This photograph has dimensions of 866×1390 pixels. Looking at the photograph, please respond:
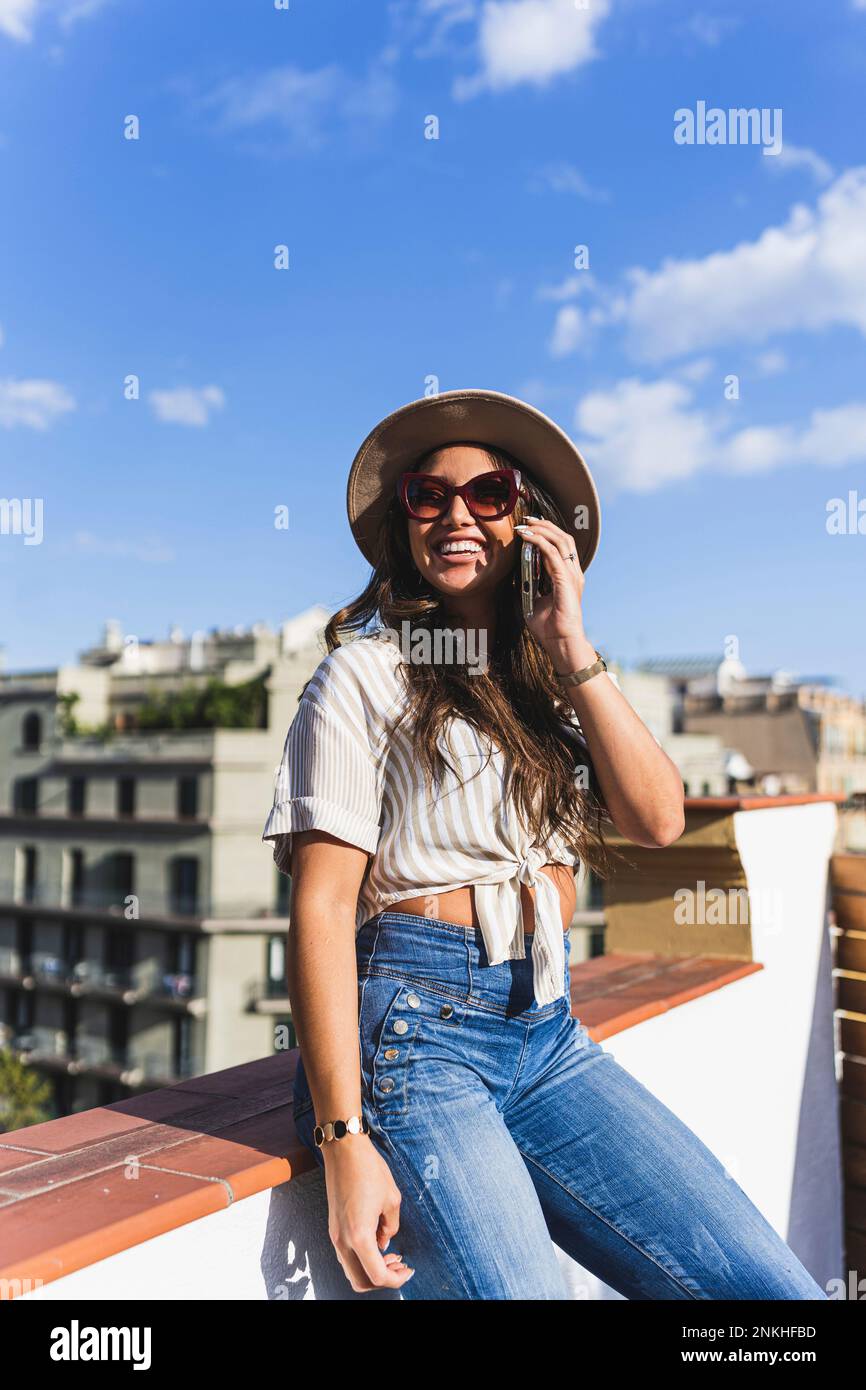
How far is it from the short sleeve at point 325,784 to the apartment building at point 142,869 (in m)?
26.1

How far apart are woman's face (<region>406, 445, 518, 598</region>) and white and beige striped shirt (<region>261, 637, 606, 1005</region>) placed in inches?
7.8

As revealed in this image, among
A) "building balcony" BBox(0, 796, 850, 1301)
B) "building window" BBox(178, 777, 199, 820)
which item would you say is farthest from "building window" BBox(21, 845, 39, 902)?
"building balcony" BBox(0, 796, 850, 1301)

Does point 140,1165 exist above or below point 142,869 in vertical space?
above

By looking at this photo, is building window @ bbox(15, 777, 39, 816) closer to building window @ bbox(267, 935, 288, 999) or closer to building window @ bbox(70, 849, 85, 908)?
building window @ bbox(70, 849, 85, 908)

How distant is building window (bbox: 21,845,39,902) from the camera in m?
32.7

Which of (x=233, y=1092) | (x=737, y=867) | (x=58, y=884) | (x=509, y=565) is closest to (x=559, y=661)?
(x=509, y=565)

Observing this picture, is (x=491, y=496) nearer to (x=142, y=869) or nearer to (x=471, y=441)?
(x=471, y=441)

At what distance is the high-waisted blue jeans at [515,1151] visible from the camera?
4.31 ft

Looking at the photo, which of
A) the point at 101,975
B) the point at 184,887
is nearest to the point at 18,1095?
the point at 101,975

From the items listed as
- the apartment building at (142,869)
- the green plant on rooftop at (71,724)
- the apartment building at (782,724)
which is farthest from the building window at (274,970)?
the apartment building at (782,724)

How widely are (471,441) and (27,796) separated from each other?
3386 cm

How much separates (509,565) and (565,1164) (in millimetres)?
873

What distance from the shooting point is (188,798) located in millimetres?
29094

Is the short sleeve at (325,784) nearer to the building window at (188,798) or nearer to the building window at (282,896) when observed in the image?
the building window at (282,896)
